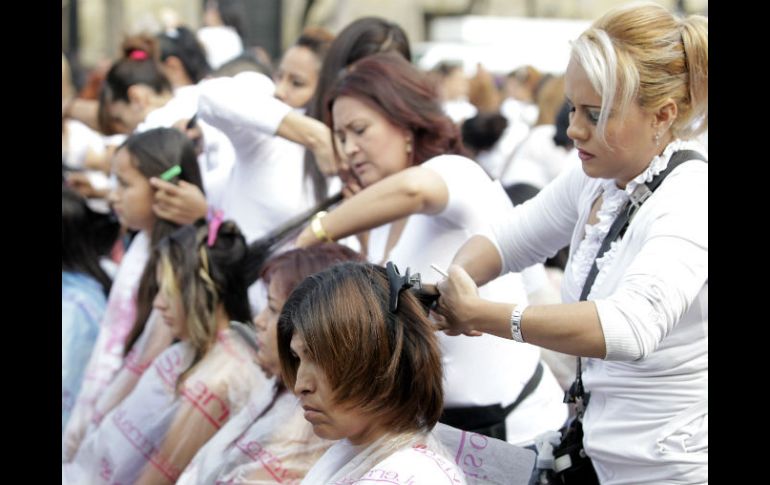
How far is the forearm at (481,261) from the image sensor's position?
2.52 metres

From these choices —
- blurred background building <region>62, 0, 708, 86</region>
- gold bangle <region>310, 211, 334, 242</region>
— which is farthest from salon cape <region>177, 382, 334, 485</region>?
blurred background building <region>62, 0, 708, 86</region>

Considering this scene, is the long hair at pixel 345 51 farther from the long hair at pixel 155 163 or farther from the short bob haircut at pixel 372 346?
the short bob haircut at pixel 372 346

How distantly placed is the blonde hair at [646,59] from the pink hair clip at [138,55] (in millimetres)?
3867

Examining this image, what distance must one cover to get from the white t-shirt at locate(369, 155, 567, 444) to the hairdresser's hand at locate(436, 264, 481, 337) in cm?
69

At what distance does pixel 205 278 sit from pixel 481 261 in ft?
3.85

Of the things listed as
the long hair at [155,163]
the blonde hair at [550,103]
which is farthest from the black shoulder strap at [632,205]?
the blonde hair at [550,103]

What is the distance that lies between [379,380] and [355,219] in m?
0.85

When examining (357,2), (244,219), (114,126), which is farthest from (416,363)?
(357,2)

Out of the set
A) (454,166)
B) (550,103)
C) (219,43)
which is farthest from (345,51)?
(219,43)

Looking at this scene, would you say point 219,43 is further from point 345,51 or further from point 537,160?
point 345,51

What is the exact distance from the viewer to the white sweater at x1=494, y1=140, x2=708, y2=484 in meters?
1.98

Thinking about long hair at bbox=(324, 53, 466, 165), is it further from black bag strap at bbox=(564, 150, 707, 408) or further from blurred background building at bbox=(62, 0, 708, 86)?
blurred background building at bbox=(62, 0, 708, 86)
